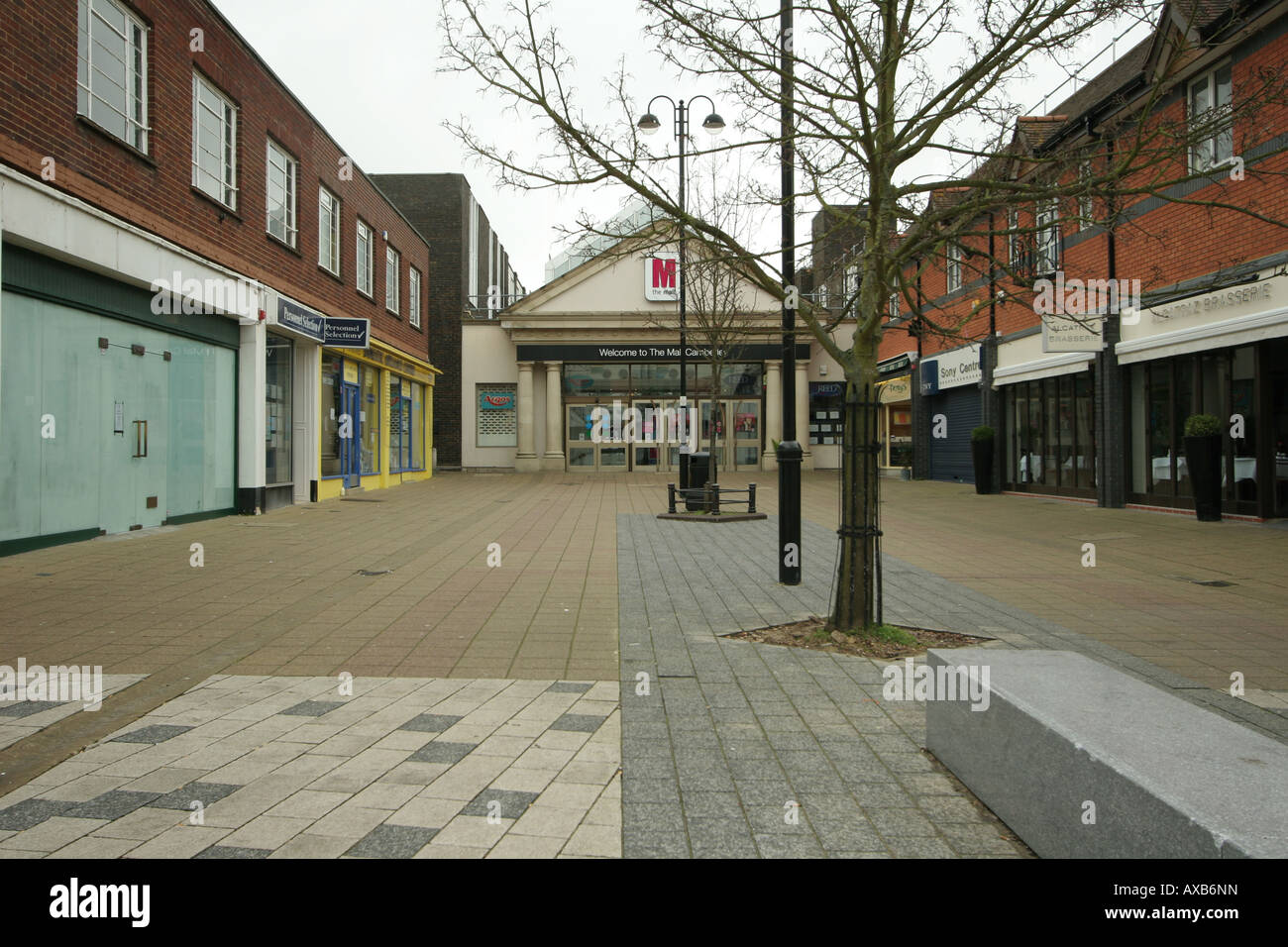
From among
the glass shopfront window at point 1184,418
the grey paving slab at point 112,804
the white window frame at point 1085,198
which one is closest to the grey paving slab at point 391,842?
the grey paving slab at point 112,804

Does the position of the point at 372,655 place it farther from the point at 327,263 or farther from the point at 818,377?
the point at 818,377

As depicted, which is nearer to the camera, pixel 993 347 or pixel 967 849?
pixel 967 849

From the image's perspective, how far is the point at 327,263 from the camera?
1995cm

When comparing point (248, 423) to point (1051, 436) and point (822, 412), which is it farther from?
point (822, 412)

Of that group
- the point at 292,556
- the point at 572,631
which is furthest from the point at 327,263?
the point at 572,631

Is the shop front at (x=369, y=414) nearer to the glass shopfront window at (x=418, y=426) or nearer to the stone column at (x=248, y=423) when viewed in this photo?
the glass shopfront window at (x=418, y=426)

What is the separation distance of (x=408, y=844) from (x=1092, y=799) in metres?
2.22

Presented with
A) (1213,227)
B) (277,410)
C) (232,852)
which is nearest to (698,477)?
(277,410)

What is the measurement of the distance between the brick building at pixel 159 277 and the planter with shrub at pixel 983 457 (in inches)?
580

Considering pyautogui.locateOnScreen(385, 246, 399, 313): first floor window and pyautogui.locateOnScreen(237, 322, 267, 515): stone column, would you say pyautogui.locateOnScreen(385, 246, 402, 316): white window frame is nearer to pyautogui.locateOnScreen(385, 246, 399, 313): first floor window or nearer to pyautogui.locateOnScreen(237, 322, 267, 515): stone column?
pyautogui.locateOnScreen(385, 246, 399, 313): first floor window

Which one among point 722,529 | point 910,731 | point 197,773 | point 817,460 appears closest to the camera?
point 197,773

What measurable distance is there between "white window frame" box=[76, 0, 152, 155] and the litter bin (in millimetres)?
9975

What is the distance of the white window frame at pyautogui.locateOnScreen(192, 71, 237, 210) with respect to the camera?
1344 cm

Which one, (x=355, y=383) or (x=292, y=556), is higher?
(x=355, y=383)
